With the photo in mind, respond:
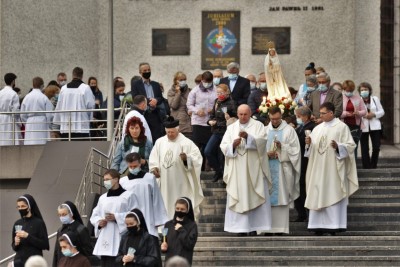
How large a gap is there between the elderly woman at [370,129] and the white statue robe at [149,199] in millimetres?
6029

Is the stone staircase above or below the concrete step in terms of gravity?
above

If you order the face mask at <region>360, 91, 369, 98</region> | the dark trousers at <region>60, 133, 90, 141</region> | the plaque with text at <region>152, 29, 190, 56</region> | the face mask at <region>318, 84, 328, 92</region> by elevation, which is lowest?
the dark trousers at <region>60, 133, 90, 141</region>

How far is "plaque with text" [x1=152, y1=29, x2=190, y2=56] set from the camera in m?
36.1

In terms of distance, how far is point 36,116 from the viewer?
32.1 meters

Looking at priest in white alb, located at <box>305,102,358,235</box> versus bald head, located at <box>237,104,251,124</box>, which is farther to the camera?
priest in white alb, located at <box>305,102,358,235</box>

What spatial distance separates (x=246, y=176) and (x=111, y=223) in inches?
128

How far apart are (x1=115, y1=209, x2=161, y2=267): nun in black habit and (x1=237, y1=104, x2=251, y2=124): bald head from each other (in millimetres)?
4154

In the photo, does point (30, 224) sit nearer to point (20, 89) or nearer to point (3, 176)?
point (3, 176)

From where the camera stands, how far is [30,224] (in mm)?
24984

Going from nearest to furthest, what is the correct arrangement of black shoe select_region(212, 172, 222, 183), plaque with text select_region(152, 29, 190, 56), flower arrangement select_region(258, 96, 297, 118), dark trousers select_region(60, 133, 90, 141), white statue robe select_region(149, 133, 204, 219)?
white statue robe select_region(149, 133, 204, 219)
black shoe select_region(212, 172, 222, 183)
flower arrangement select_region(258, 96, 297, 118)
dark trousers select_region(60, 133, 90, 141)
plaque with text select_region(152, 29, 190, 56)

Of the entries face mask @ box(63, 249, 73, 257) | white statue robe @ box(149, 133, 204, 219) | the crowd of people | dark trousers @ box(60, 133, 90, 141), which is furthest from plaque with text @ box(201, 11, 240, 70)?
face mask @ box(63, 249, 73, 257)

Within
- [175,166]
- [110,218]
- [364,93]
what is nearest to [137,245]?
[110,218]

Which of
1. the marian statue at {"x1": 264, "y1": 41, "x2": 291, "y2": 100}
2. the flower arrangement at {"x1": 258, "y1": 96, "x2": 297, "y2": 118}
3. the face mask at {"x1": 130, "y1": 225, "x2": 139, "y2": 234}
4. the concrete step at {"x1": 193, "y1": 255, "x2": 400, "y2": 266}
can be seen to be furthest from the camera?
the marian statue at {"x1": 264, "y1": 41, "x2": 291, "y2": 100}

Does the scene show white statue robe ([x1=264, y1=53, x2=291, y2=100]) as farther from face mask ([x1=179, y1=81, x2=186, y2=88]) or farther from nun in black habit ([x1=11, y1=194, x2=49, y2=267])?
nun in black habit ([x1=11, y1=194, x2=49, y2=267])
